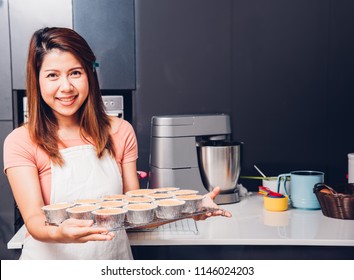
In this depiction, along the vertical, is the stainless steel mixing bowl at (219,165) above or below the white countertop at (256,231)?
above

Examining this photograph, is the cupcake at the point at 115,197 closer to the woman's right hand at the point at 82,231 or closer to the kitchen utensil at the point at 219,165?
the woman's right hand at the point at 82,231

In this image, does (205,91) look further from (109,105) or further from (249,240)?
(249,240)

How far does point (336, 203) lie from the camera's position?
1.69m

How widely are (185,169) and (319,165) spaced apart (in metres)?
0.73

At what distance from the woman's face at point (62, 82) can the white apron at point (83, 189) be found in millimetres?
142

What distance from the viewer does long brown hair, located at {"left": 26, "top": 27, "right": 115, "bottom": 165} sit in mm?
1268

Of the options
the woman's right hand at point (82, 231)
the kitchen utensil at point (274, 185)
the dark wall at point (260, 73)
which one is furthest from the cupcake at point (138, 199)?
the dark wall at point (260, 73)

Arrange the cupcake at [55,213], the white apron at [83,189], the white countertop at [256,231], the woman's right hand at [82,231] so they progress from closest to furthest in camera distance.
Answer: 1. the woman's right hand at [82,231]
2. the cupcake at [55,213]
3. the white apron at [83,189]
4. the white countertop at [256,231]

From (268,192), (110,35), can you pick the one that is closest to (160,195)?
(268,192)

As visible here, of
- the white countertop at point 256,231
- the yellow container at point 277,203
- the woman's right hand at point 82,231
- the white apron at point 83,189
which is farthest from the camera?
the yellow container at point 277,203

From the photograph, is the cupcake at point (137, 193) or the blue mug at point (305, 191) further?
the blue mug at point (305, 191)

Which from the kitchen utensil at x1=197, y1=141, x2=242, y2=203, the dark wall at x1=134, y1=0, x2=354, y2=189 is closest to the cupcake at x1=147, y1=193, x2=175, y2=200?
the kitchen utensil at x1=197, y1=141, x2=242, y2=203

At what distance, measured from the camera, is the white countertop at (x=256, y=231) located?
1.47 m

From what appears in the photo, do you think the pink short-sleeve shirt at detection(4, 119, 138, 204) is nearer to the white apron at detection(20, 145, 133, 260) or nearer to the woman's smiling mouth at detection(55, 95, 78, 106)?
the white apron at detection(20, 145, 133, 260)
